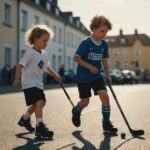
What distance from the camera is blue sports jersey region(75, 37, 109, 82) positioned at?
291 inches

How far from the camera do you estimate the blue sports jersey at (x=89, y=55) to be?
739 cm

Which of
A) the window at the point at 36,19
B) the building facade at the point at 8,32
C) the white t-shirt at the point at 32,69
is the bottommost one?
the white t-shirt at the point at 32,69

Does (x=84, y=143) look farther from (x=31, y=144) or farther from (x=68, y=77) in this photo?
(x=68, y=77)

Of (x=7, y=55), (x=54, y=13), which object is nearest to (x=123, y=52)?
(x=54, y=13)

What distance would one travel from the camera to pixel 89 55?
24.3 ft

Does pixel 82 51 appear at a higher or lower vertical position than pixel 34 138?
higher

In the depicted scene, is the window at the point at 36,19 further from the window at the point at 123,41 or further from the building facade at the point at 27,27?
the window at the point at 123,41

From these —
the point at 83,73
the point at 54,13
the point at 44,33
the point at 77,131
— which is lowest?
the point at 77,131

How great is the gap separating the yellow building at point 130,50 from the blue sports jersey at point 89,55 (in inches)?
4057

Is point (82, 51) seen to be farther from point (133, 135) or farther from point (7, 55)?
point (7, 55)

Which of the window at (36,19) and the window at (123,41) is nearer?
the window at (36,19)

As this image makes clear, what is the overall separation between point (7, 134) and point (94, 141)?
1.43 metres

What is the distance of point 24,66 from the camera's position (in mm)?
7016

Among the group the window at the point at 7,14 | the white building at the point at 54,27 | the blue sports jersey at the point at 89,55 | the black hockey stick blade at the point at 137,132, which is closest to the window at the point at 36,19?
the white building at the point at 54,27
